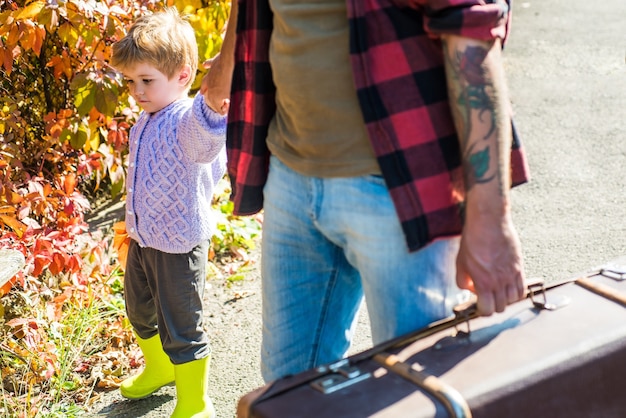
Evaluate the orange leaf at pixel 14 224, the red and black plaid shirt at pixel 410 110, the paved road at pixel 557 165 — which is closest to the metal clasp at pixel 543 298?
the red and black plaid shirt at pixel 410 110

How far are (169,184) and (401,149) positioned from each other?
1266 mm

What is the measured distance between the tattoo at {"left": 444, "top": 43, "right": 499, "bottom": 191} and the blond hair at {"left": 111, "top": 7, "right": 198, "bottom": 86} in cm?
137

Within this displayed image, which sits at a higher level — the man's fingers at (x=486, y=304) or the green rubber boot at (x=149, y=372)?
the man's fingers at (x=486, y=304)

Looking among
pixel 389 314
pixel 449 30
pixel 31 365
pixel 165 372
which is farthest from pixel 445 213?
pixel 31 365

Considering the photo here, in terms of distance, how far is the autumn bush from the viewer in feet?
→ 11.3

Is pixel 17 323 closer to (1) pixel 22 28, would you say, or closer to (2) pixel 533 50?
(1) pixel 22 28

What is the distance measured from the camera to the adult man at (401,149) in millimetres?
1860

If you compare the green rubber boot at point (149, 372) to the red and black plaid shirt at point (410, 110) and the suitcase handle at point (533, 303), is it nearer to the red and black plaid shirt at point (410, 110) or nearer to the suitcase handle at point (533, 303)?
the suitcase handle at point (533, 303)

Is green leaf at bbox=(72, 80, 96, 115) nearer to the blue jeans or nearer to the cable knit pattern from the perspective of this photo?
the cable knit pattern

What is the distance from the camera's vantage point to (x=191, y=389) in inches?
126

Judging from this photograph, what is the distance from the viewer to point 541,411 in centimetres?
194

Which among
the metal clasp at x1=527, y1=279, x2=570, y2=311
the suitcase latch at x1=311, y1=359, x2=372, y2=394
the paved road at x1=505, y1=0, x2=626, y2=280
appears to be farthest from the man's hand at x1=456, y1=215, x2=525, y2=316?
the paved road at x1=505, y1=0, x2=626, y2=280

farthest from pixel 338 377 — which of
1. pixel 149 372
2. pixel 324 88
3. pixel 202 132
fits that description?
pixel 149 372

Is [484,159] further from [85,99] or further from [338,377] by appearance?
[85,99]
